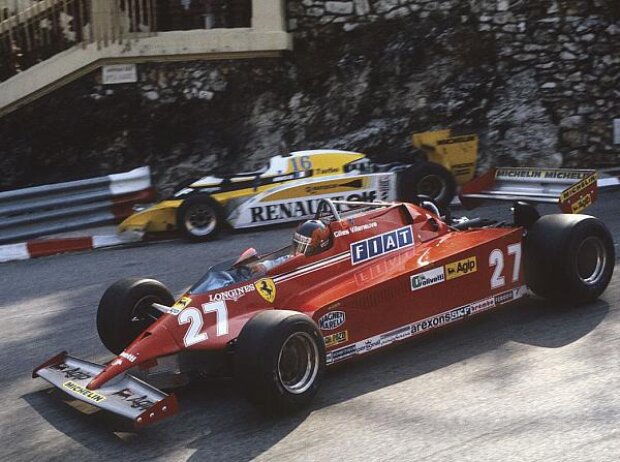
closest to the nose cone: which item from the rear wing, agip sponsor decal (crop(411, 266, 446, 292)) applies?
agip sponsor decal (crop(411, 266, 446, 292))

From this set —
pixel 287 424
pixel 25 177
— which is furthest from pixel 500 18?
pixel 287 424

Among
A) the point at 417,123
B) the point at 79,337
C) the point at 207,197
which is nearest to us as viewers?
the point at 79,337

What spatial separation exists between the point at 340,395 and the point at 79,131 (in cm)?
926

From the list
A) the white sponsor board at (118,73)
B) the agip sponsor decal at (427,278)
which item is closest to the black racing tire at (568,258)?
the agip sponsor decal at (427,278)

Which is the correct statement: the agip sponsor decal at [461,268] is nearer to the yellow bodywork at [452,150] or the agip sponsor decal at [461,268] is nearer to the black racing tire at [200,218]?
the black racing tire at [200,218]

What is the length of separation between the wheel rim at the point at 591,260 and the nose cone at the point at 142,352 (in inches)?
120

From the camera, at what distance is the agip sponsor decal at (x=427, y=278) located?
Answer: 5.53 meters

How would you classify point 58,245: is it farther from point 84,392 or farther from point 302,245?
point 84,392


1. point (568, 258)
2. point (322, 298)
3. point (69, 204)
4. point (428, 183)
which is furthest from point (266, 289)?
point (69, 204)

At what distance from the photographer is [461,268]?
5.77 m

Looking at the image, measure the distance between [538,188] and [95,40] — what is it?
7851mm

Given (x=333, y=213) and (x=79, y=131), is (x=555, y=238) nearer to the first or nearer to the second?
(x=333, y=213)

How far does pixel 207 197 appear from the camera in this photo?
1023 cm

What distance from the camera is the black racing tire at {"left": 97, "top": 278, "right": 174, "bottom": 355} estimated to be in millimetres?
5594
